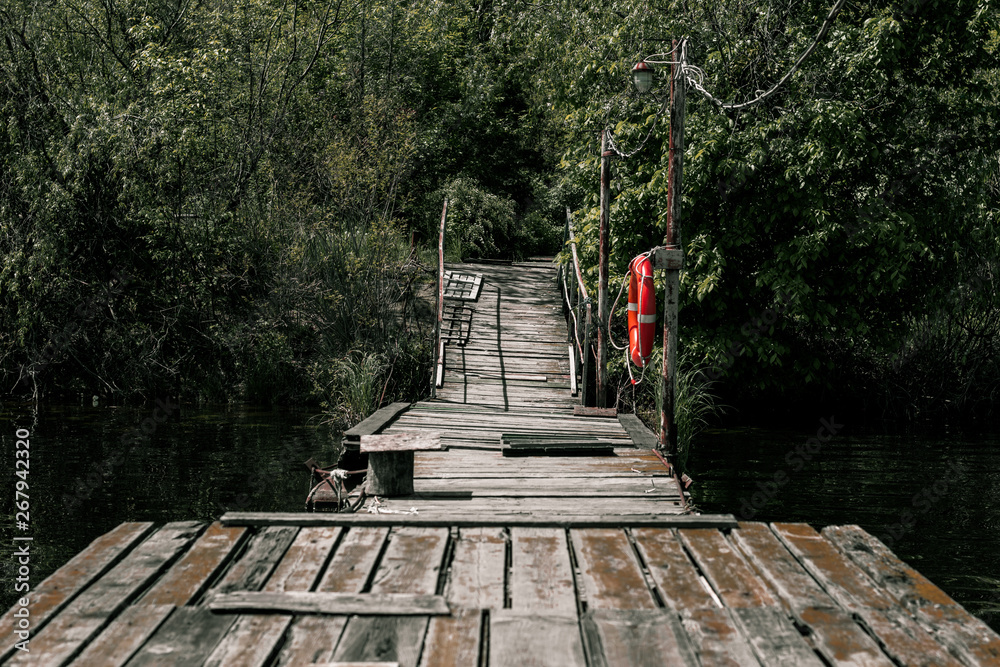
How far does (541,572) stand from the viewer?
4242mm

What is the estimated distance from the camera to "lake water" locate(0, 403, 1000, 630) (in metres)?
9.77

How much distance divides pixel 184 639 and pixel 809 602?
239 cm

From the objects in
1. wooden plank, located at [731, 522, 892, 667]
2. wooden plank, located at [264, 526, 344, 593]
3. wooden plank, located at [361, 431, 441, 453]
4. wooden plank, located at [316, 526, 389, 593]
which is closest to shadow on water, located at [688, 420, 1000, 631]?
wooden plank, located at [361, 431, 441, 453]

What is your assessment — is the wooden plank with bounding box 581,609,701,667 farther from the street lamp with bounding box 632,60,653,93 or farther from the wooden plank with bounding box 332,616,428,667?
the street lamp with bounding box 632,60,653,93

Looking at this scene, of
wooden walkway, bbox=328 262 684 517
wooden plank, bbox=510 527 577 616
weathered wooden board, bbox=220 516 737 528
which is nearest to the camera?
wooden plank, bbox=510 527 577 616

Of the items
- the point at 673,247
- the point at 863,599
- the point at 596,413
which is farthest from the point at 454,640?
the point at 596,413

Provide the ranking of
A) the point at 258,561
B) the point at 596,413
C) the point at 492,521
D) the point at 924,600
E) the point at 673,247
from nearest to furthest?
the point at 924,600
the point at 258,561
the point at 492,521
the point at 673,247
the point at 596,413

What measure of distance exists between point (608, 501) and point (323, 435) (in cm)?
860

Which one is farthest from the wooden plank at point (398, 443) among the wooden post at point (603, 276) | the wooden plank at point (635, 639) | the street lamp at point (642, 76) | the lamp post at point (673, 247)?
the wooden post at point (603, 276)

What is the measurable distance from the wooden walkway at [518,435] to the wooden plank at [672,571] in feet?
2.19

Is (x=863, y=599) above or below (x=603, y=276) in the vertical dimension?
below

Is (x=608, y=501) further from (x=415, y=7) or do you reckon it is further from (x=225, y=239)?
(x=415, y=7)

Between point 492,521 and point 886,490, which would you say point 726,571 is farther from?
point 886,490

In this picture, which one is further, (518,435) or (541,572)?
(518,435)
